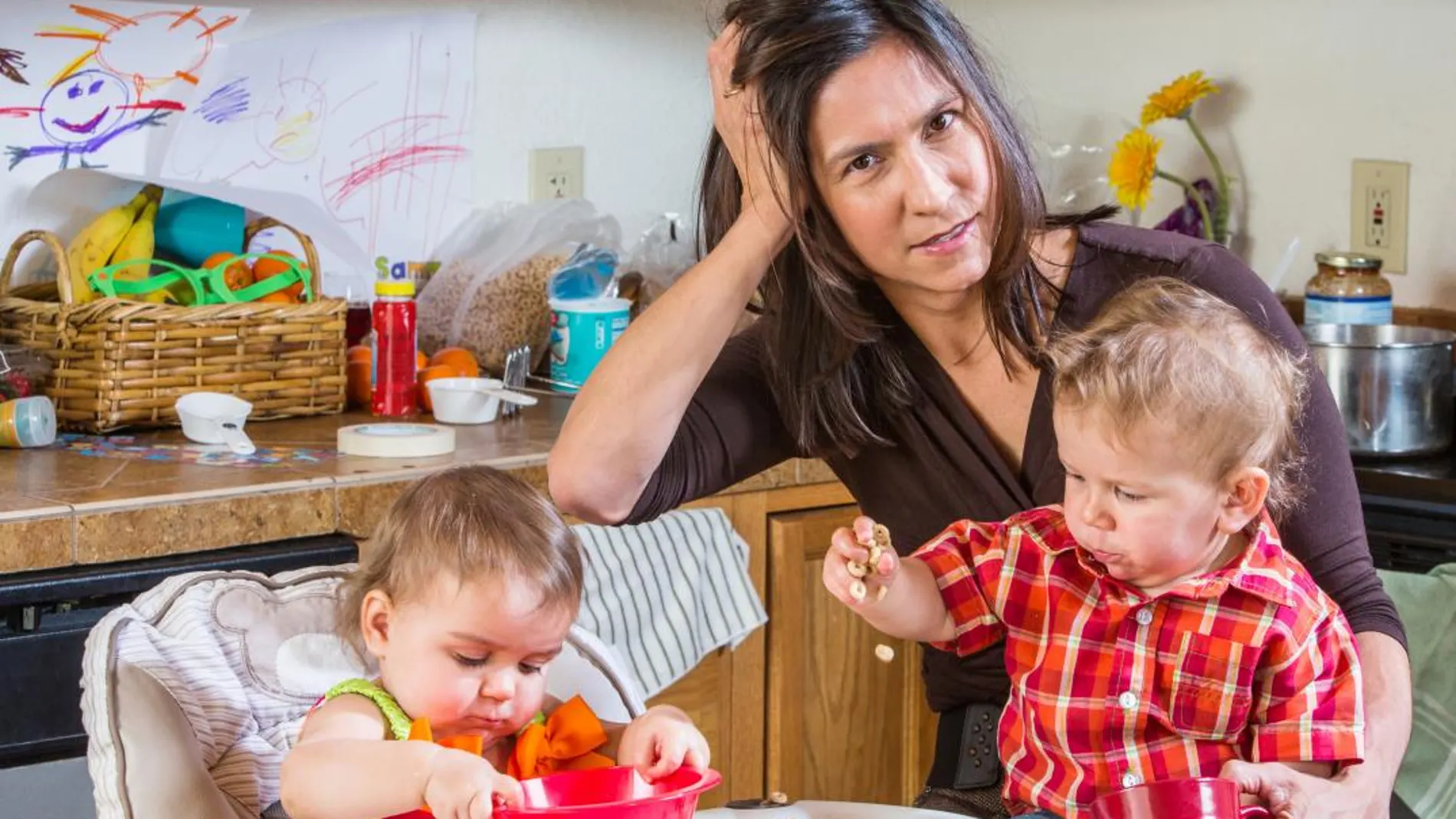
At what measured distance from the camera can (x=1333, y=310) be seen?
9.21ft

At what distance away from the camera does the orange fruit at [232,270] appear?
272cm

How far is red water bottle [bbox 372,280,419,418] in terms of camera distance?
2711mm

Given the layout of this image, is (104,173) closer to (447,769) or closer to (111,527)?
(111,527)

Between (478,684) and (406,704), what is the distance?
0.06 m

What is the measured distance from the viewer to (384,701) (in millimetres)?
1433

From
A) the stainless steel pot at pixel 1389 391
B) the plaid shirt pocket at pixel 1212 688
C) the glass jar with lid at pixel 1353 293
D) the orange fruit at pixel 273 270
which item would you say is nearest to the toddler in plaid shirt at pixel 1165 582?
the plaid shirt pocket at pixel 1212 688

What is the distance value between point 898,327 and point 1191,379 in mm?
416

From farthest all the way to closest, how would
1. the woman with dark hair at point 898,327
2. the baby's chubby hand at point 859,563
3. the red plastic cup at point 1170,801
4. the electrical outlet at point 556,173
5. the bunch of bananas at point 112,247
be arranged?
the electrical outlet at point 556,173, the bunch of bananas at point 112,247, the woman with dark hair at point 898,327, the baby's chubby hand at point 859,563, the red plastic cup at point 1170,801

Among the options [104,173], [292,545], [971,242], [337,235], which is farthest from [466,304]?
[971,242]

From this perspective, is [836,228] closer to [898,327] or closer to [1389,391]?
[898,327]

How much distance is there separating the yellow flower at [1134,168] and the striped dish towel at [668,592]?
0.95 meters

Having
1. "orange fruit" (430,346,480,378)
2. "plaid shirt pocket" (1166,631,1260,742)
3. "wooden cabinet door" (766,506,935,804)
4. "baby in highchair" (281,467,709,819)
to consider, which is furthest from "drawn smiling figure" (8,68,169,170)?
"plaid shirt pocket" (1166,631,1260,742)

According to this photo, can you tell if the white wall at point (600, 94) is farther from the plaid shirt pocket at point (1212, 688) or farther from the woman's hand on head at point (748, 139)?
the plaid shirt pocket at point (1212, 688)

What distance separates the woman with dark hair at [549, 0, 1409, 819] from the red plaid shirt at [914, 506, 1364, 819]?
39mm
